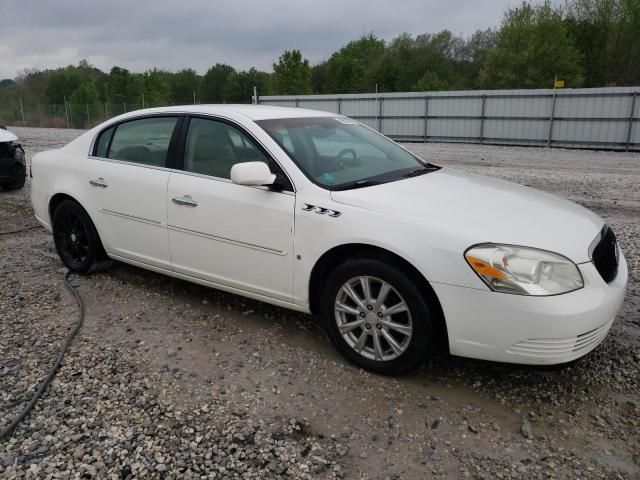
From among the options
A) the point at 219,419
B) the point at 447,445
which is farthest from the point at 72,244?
the point at 447,445

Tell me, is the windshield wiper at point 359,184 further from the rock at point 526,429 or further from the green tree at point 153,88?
the green tree at point 153,88

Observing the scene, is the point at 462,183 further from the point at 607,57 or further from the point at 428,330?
the point at 607,57

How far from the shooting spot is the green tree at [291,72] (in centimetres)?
4331

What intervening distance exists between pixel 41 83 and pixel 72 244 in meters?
73.9

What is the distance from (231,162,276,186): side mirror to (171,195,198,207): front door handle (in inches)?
23.7

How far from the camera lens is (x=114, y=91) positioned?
57.1 metres

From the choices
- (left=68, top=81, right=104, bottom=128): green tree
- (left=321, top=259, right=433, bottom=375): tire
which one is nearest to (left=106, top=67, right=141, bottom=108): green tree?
(left=68, top=81, right=104, bottom=128): green tree

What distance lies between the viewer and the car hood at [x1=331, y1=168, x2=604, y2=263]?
9.70ft

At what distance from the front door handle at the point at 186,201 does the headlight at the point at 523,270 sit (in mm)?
2055

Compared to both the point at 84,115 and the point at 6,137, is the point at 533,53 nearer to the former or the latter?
the point at 84,115

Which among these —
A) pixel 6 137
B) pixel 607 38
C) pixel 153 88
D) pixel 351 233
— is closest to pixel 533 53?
pixel 607 38

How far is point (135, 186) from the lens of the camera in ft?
14.4

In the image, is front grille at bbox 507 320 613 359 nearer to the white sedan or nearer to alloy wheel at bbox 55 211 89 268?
the white sedan

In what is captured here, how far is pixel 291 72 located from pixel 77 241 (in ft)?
133
